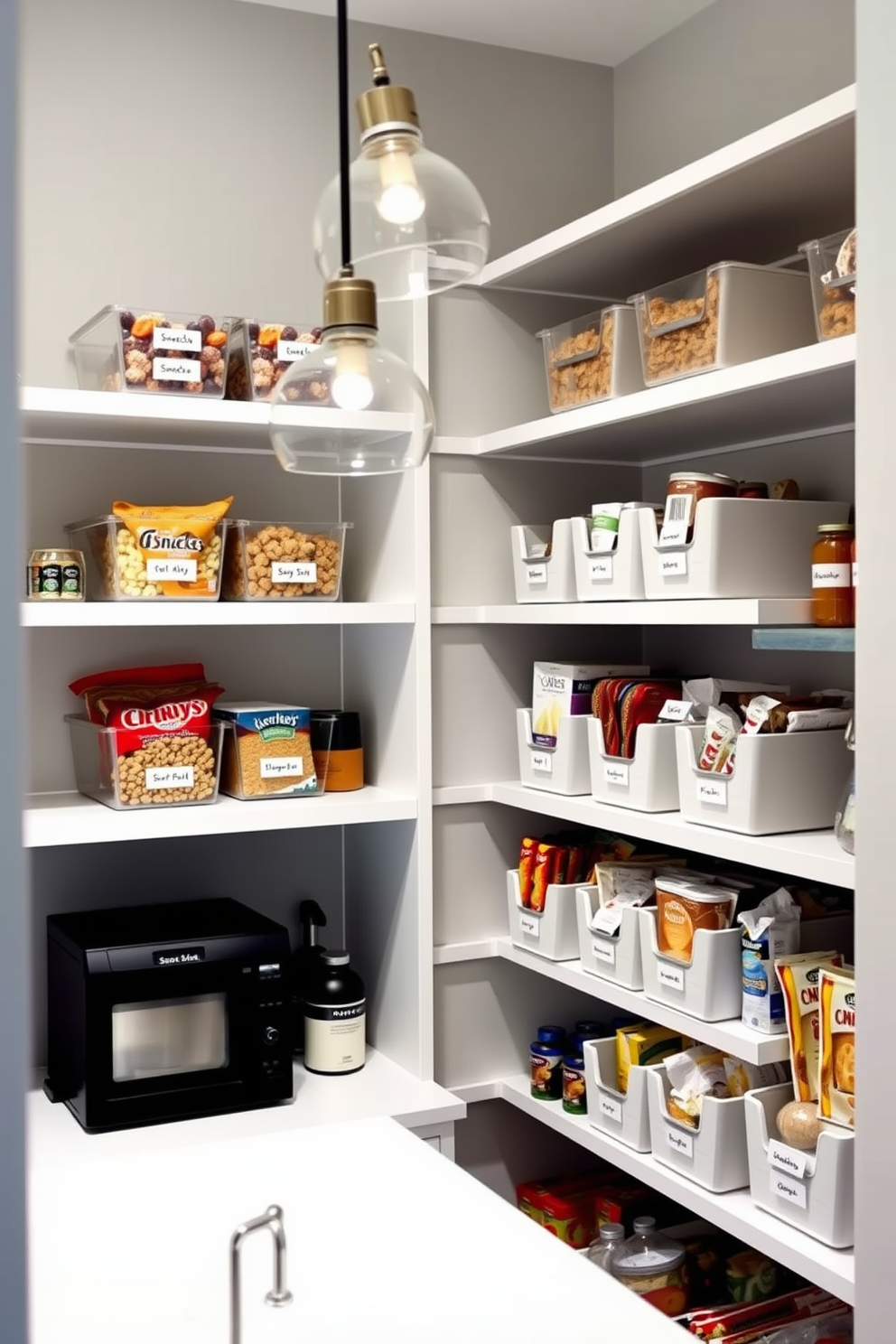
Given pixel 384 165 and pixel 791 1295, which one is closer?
pixel 384 165

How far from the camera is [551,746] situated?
2568mm

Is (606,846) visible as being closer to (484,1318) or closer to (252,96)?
(484,1318)

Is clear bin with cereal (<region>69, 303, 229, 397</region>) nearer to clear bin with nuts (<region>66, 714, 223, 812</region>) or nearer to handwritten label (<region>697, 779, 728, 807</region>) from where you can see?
clear bin with nuts (<region>66, 714, 223, 812</region>)

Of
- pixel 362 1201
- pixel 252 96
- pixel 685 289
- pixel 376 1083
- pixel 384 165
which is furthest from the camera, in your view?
pixel 252 96

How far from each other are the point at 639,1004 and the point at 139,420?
4.48 feet

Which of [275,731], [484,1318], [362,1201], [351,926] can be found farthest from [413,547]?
[484,1318]

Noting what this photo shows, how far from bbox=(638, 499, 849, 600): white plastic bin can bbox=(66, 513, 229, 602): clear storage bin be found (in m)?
0.83

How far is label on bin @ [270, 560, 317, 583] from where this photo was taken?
246 centimetres

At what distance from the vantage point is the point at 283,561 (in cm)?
247

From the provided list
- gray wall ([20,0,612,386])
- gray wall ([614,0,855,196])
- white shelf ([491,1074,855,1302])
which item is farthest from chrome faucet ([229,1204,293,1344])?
gray wall ([614,0,855,196])

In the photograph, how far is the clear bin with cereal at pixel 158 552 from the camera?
2.33m

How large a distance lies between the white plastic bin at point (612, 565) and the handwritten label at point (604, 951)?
629 millimetres

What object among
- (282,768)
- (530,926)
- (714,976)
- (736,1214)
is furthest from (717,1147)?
(282,768)

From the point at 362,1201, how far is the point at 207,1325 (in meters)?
0.33
